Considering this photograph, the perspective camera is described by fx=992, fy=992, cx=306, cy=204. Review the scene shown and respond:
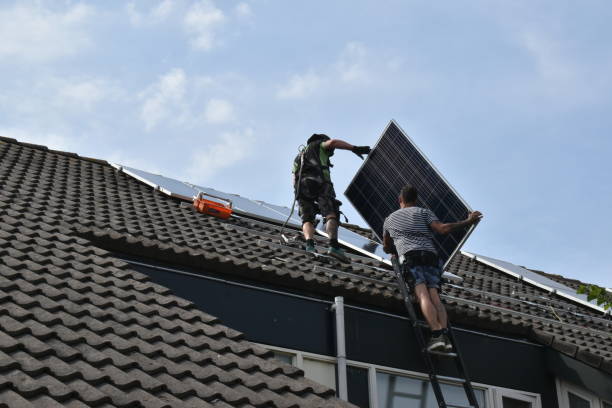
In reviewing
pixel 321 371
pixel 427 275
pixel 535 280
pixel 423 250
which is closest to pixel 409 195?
pixel 423 250

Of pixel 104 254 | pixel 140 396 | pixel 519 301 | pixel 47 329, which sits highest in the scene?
pixel 519 301

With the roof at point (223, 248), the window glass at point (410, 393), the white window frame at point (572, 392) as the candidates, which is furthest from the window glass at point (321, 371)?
the white window frame at point (572, 392)

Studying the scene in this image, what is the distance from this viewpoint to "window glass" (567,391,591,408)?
11609mm

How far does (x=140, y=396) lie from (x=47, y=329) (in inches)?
44.8

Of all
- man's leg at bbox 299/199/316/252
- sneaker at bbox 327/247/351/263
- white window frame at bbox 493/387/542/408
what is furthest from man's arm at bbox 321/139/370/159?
white window frame at bbox 493/387/542/408

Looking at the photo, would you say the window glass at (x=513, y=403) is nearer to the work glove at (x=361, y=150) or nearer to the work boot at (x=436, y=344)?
the work boot at (x=436, y=344)

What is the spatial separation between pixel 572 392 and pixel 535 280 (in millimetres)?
4891

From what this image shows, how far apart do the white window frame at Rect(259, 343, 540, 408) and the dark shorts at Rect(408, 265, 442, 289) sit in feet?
3.30

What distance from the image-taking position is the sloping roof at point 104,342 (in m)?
6.39

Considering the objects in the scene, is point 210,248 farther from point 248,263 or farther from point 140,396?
point 140,396

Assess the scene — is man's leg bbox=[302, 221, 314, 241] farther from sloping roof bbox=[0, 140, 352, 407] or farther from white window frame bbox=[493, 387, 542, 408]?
white window frame bbox=[493, 387, 542, 408]

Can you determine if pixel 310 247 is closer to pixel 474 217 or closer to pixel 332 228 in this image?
pixel 332 228

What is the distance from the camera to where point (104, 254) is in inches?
381

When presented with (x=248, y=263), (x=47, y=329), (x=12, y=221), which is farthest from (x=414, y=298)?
(x=47, y=329)
